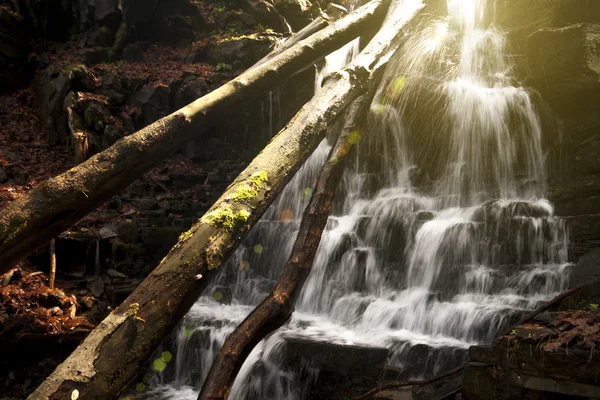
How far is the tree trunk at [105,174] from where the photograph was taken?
10.9 ft

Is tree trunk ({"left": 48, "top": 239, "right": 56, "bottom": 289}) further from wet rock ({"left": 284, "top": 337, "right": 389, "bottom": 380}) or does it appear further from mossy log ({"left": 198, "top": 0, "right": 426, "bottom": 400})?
mossy log ({"left": 198, "top": 0, "right": 426, "bottom": 400})

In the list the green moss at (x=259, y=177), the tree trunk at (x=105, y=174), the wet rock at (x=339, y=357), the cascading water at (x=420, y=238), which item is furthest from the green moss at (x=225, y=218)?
the cascading water at (x=420, y=238)

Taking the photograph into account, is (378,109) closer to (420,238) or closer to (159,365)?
(420,238)

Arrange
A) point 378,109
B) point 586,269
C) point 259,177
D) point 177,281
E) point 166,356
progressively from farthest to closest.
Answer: point 378,109
point 166,356
point 586,269
point 259,177
point 177,281

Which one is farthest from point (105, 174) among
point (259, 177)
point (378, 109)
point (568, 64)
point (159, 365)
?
point (568, 64)

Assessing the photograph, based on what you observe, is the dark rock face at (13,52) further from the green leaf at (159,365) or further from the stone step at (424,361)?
the stone step at (424,361)

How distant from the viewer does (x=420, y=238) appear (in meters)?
7.23

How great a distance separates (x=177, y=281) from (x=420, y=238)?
491 centimetres

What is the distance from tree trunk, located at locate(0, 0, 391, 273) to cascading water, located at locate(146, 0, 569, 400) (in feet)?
8.78

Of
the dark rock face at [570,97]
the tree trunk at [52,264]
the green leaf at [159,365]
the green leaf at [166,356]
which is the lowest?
the green leaf at [159,365]

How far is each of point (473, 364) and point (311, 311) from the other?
3.74 metres

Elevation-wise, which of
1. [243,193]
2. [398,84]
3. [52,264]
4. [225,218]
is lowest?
[52,264]

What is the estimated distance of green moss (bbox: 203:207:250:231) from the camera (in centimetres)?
355

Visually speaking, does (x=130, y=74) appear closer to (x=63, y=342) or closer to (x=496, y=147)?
(x=63, y=342)
